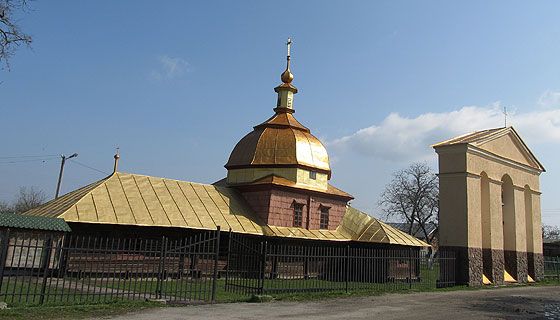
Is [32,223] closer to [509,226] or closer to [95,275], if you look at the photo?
[95,275]

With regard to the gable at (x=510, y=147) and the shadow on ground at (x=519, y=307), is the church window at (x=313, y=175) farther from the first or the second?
the shadow on ground at (x=519, y=307)

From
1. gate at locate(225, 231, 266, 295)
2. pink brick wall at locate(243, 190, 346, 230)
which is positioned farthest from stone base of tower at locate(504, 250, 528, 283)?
gate at locate(225, 231, 266, 295)

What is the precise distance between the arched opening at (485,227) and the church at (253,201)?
5.06 metres

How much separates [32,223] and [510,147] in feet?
71.1

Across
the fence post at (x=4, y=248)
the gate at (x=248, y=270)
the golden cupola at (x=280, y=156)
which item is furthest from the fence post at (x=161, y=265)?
the golden cupola at (x=280, y=156)

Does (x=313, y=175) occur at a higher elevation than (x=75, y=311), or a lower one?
higher

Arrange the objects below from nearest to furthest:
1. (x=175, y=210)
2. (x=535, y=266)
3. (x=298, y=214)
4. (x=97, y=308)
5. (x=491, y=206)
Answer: (x=97, y=308) → (x=491, y=206) → (x=175, y=210) → (x=535, y=266) → (x=298, y=214)

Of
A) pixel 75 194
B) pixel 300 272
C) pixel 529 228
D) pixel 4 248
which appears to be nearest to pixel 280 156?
pixel 300 272

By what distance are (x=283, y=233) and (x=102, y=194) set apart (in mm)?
8859

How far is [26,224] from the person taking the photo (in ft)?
58.6

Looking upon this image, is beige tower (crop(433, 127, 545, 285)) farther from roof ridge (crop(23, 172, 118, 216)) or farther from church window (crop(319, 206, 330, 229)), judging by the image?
roof ridge (crop(23, 172, 118, 216))

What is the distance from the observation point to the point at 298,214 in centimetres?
2659

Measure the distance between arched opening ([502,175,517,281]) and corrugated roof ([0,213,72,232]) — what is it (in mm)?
19896

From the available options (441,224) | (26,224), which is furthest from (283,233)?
(26,224)
